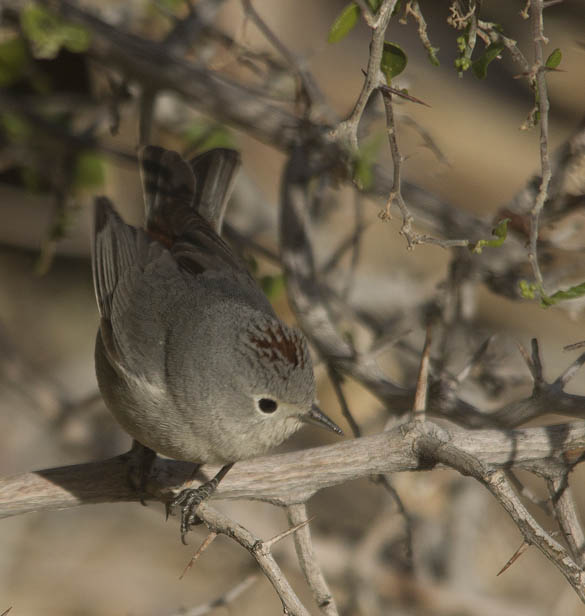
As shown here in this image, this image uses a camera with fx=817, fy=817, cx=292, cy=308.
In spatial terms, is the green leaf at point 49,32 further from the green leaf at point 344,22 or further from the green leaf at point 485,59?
the green leaf at point 485,59

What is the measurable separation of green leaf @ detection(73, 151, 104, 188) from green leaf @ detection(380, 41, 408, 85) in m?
2.99

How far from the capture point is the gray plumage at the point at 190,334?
12.1ft

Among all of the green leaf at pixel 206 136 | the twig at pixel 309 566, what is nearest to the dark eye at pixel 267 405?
the twig at pixel 309 566

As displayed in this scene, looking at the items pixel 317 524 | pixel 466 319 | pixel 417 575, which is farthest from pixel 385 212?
pixel 317 524

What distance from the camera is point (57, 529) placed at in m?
8.03

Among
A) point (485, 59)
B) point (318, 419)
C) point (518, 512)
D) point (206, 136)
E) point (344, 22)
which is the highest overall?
point (485, 59)

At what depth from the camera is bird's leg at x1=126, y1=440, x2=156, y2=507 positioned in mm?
3643

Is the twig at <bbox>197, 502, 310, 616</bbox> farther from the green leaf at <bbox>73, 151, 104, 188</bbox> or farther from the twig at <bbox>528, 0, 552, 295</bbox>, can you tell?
the green leaf at <bbox>73, 151, 104, 188</bbox>

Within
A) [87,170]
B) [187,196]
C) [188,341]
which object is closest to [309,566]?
[188,341]

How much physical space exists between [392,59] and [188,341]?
5.41 ft

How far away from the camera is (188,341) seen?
3.97 m

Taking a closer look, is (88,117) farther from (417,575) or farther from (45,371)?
(417,575)

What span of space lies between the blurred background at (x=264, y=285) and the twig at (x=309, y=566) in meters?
1.06

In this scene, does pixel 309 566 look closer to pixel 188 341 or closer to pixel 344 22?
pixel 188 341
